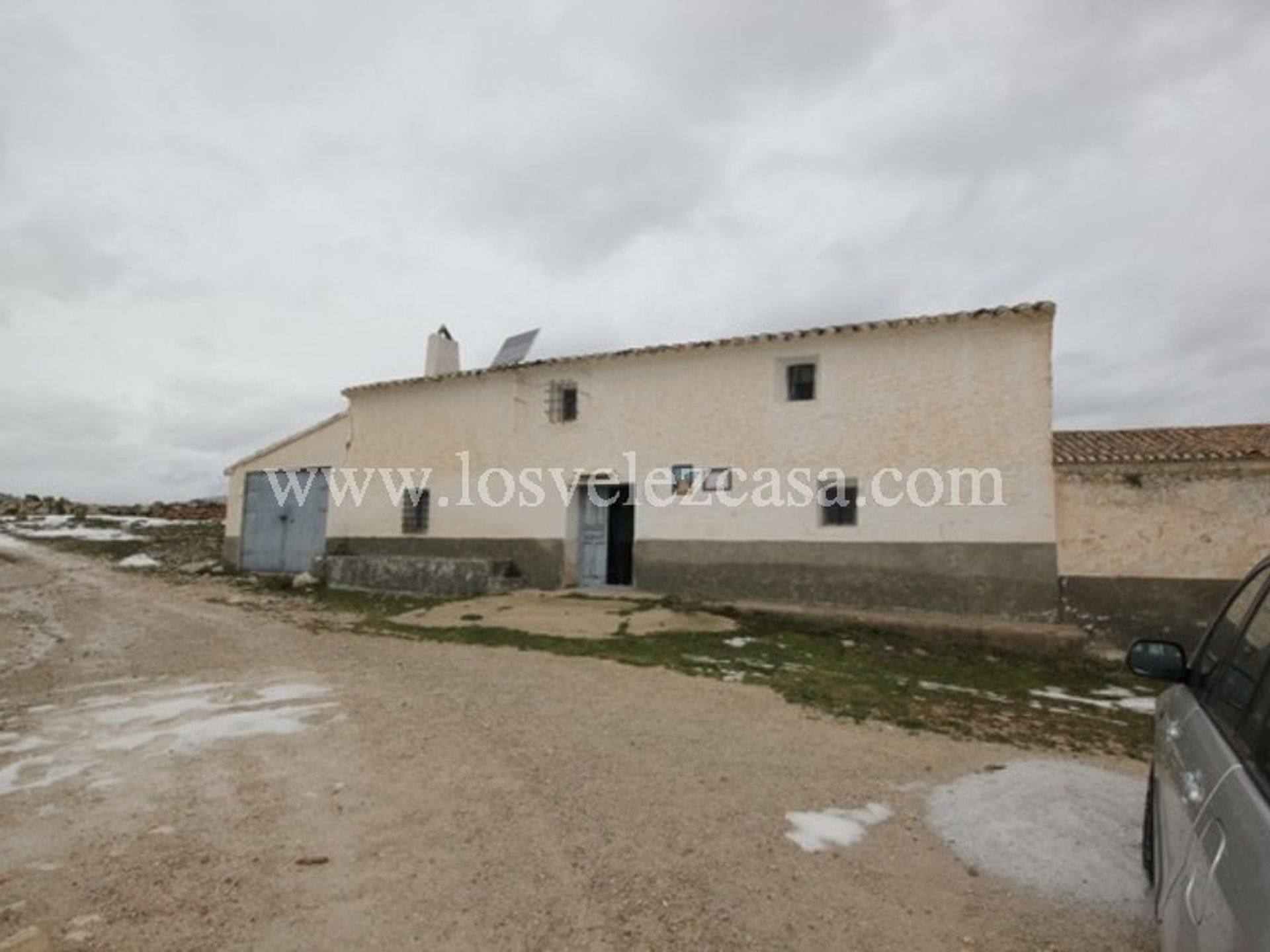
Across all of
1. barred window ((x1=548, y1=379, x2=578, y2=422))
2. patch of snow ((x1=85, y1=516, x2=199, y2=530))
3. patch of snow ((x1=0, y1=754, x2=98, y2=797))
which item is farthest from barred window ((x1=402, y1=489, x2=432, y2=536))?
patch of snow ((x1=85, y1=516, x2=199, y2=530))

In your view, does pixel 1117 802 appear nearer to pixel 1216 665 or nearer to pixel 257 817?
pixel 1216 665

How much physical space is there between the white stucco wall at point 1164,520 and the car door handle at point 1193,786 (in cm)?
945

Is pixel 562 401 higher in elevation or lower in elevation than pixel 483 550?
higher

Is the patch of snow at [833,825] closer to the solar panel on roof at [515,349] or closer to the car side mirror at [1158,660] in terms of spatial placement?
the car side mirror at [1158,660]

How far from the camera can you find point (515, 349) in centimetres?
1622

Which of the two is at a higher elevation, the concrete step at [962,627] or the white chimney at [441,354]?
the white chimney at [441,354]

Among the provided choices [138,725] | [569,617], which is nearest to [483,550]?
[569,617]

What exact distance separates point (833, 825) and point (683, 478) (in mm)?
9659

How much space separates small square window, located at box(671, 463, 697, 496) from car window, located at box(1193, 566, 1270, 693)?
10377 millimetres

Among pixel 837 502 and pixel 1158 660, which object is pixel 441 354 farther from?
pixel 1158 660

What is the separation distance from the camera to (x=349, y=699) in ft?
20.3

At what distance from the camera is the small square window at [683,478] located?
519 inches

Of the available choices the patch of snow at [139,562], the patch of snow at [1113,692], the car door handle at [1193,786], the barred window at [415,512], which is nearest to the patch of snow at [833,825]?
the car door handle at [1193,786]

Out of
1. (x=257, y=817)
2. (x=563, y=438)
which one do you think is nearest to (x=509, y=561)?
(x=563, y=438)
